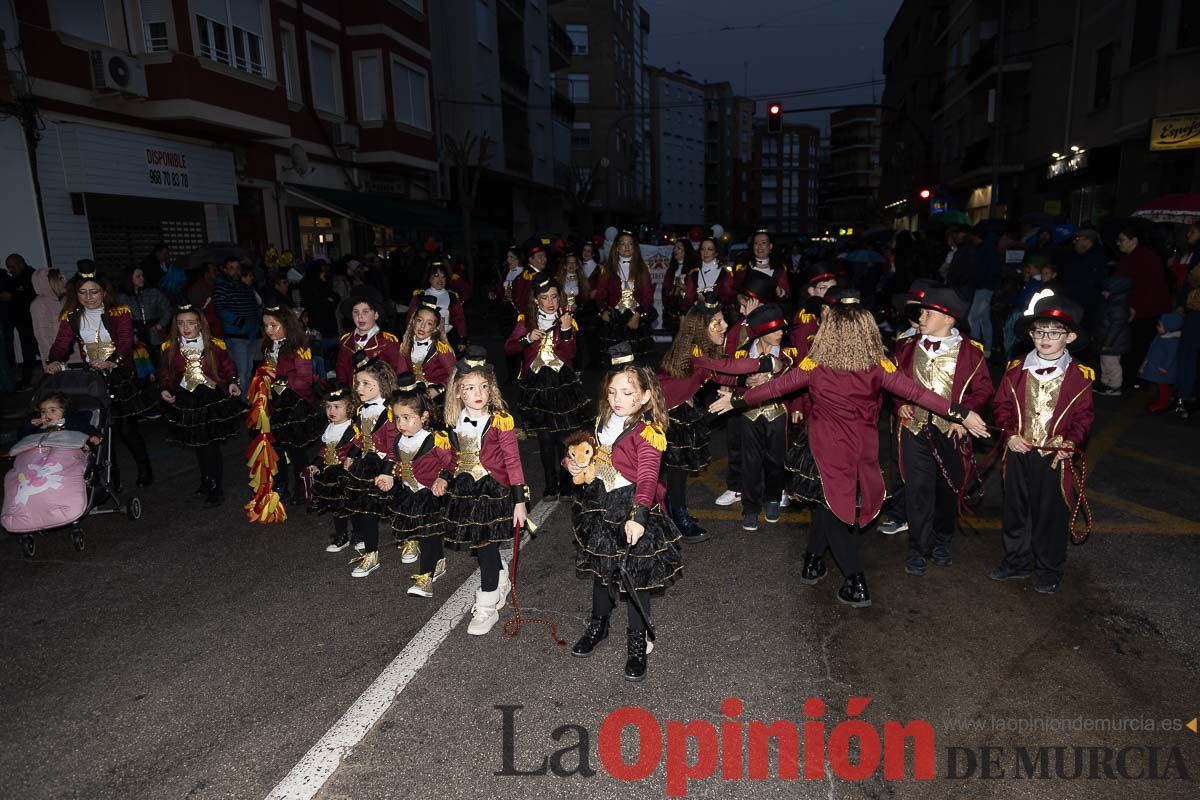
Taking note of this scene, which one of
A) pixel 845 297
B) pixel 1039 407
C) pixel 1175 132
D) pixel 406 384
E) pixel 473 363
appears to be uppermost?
pixel 1175 132

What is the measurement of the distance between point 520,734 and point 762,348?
3461 mm

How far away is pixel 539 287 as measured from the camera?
21.9ft

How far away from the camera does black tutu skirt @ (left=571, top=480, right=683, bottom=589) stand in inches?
154

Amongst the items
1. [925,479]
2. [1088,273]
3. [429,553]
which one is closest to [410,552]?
[429,553]

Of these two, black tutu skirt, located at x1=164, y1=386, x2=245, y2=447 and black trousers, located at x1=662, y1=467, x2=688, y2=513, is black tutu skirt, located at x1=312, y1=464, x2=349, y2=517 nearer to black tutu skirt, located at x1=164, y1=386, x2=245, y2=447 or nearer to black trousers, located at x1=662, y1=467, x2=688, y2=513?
black tutu skirt, located at x1=164, y1=386, x2=245, y2=447

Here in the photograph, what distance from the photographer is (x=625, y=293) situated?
32.9 feet

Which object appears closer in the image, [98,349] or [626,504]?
[626,504]

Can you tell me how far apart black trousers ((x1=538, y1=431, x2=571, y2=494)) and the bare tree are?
62.7 feet

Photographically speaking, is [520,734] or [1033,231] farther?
[1033,231]

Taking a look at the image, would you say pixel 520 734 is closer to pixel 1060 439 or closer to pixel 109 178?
pixel 1060 439

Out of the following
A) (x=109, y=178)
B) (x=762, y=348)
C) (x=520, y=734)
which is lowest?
(x=520, y=734)

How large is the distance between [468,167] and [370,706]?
26994 millimetres

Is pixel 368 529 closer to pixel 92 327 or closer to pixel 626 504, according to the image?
pixel 626 504

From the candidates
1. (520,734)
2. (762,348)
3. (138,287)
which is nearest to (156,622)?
(520,734)
